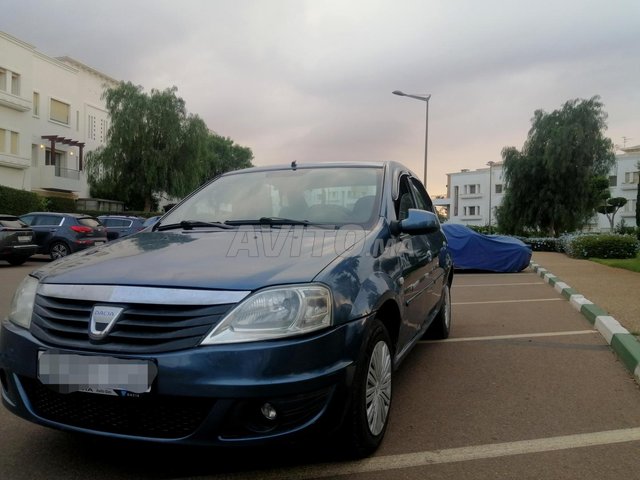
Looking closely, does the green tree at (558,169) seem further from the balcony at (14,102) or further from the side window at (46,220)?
the balcony at (14,102)

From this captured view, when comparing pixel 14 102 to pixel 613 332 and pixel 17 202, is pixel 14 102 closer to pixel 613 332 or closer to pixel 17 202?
pixel 17 202

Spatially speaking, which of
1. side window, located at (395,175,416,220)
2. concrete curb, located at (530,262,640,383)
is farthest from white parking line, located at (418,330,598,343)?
side window, located at (395,175,416,220)

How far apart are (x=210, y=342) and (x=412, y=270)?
6.04ft

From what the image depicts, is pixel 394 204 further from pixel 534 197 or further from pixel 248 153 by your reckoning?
pixel 248 153

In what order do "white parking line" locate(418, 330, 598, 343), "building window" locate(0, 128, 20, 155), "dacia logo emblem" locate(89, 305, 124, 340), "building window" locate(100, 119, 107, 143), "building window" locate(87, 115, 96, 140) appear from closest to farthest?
"dacia logo emblem" locate(89, 305, 124, 340) < "white parking line" locate(418, 330, 598, 343) < "building window" locate(0, 128, 20, 155) < "building window" locate(87, 115, 96, 140) < "building window" locate(100, 119, 107, 143)

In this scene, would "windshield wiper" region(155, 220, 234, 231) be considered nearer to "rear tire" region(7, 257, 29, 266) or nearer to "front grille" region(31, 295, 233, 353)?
"front grille" region(31, 295, 233, 353)

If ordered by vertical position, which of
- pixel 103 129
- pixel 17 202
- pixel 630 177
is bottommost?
pixel 17 202

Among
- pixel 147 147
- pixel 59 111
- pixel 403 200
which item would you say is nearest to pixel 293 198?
pixel 403 200

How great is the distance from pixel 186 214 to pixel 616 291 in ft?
25.5

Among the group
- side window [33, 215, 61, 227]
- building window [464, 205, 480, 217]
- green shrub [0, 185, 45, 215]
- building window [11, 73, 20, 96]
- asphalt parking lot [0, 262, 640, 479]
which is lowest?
asphalt parking lot [0, 262, 640, 479]

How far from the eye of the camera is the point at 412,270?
3662mm

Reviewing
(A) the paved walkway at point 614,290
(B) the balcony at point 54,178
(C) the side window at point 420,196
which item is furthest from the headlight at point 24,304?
(B) the balcony at point 54,178

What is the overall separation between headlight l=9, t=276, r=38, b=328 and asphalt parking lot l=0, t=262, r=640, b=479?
726mm

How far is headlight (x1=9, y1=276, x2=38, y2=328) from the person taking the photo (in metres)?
2.59
